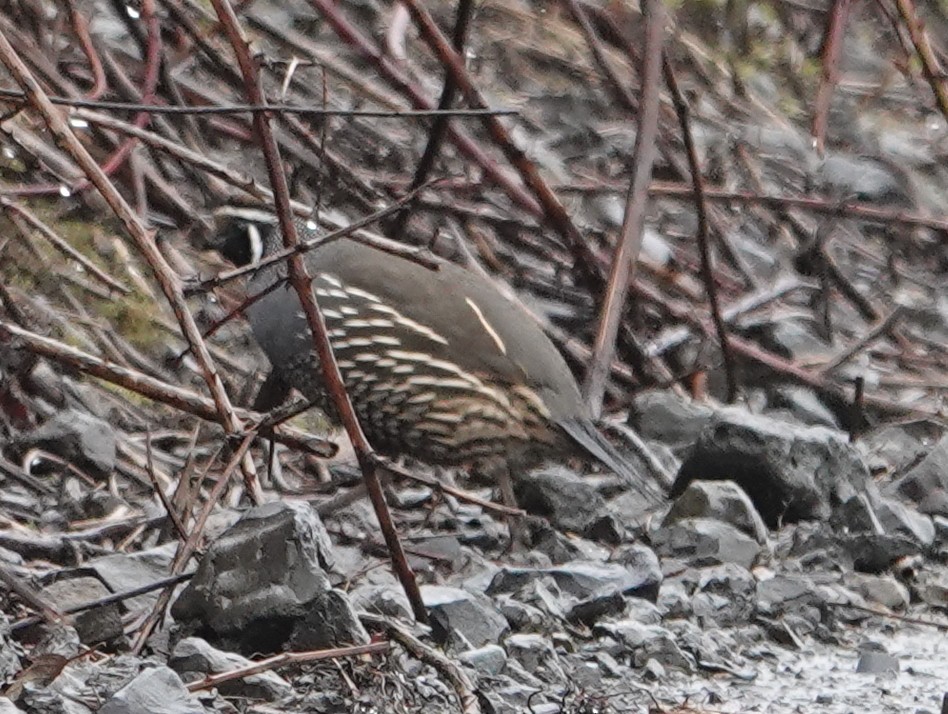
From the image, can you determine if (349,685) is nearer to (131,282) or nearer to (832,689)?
(832,689)

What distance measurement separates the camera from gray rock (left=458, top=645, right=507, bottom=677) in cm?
434

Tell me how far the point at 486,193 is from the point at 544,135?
7.09 ft

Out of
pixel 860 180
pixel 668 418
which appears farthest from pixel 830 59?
pixel 668 418

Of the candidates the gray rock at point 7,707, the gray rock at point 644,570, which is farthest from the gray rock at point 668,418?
the gray rock at point 7,707

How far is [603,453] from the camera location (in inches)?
249

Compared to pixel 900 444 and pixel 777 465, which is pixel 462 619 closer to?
pixel 777 465

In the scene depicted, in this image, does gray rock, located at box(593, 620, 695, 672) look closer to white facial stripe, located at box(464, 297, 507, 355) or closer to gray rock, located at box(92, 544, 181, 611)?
gray rock, located at box(92, 544, 181, 611)

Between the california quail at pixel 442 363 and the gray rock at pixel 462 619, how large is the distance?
1.72 meters

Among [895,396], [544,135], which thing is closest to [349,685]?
[895,396]

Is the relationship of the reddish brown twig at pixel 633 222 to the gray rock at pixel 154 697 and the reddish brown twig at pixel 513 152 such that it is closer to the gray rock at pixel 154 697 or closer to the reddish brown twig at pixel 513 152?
the reddish brown twig at pixel 513 152

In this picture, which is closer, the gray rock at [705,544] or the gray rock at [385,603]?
the gray rock at [385,603]

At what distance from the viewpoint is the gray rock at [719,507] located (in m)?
6.15

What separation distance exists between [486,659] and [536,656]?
0.60 feet

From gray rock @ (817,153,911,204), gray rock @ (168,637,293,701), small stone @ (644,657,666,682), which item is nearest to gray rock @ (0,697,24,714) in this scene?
gray rock @ (168,637,293,701)
